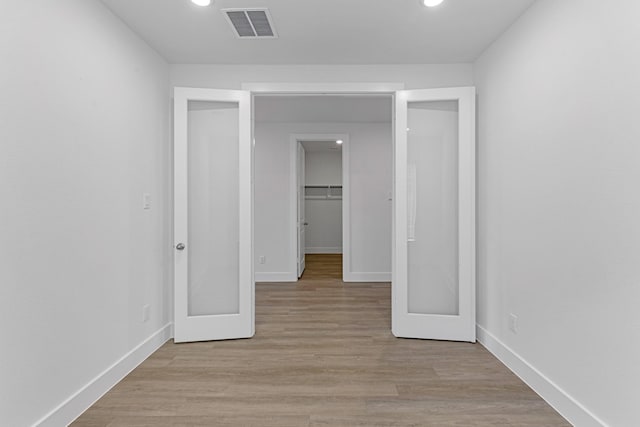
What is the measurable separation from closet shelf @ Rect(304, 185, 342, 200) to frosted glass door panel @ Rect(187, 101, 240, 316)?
629 cm

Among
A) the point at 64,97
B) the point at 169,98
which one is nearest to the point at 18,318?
the point at 64,97

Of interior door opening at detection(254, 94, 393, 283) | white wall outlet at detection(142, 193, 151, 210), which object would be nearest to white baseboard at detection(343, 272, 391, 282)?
interior door opening at detection(254, 94, 393, 283)

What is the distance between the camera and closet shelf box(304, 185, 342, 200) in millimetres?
9694

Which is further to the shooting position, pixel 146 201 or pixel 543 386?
pixel 146 201

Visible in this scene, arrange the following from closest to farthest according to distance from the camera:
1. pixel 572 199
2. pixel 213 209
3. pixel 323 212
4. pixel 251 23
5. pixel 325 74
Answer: pixel 572 199
pixel 251 23
pixel 213 209
pixel 325 74
pixel 323 212

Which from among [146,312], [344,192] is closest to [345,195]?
[344,192]

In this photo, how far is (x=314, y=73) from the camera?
3539 mm

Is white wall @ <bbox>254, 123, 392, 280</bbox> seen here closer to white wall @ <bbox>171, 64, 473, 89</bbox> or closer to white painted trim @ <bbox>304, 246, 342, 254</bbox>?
white wall @ <bbox>171, 64, 473, 89</bbox>

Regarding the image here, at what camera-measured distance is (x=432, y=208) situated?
346cm

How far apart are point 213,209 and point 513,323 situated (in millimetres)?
2636

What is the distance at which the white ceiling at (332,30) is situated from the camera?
252 centimetres

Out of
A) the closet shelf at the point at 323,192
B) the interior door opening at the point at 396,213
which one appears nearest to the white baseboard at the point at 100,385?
the interior door opening at the point at 396,213

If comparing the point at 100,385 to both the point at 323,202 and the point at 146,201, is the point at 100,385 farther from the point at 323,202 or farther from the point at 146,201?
the point at 323,202

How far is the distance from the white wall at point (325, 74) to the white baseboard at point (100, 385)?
2.34m
